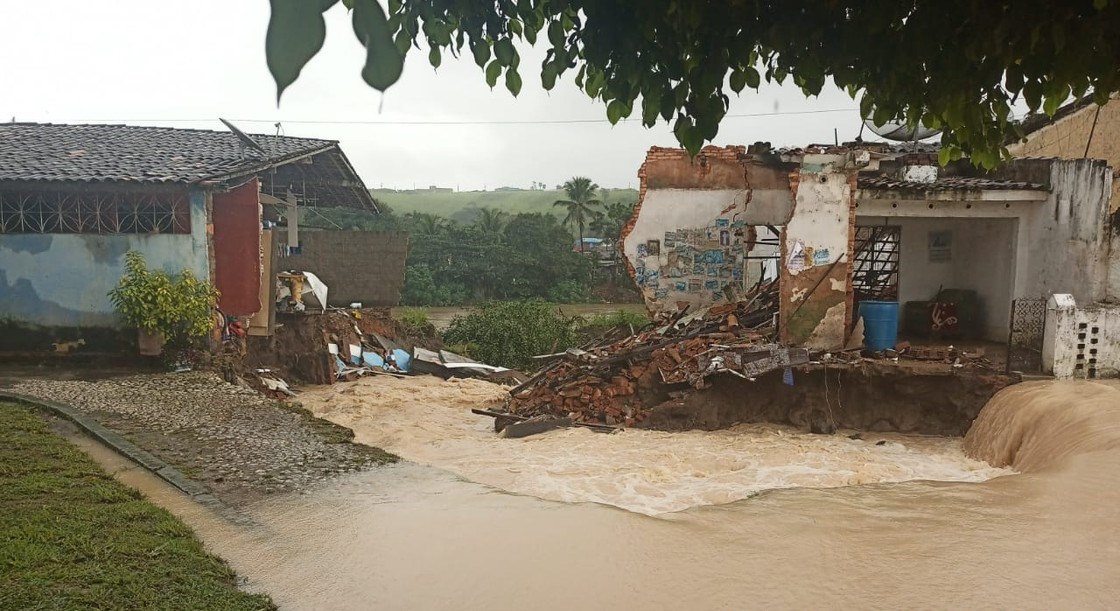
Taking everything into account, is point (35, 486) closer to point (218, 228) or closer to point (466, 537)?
point (466, 537)

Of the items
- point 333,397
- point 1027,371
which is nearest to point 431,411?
point 333,397

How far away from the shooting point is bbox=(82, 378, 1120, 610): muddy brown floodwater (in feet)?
15.9

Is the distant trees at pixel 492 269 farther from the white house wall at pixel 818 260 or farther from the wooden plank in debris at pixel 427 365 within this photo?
the white house wall at pixel 818 260

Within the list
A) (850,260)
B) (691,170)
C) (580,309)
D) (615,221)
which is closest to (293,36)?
(850,260)

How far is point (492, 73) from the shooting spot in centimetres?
302

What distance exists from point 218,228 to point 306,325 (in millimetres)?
3653

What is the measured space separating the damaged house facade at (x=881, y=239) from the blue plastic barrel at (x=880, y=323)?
0.79 feet

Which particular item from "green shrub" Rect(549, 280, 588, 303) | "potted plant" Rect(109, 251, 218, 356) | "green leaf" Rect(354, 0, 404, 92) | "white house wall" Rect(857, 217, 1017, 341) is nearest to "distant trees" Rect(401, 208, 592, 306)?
"green shrub" Rect(549, 280, 588, 303)

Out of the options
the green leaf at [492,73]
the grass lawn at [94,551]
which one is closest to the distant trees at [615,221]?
the grass lawn at [94,551]

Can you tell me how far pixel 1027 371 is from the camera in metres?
10.3

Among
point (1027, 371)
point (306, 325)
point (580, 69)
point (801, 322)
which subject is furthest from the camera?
point (306, 325)

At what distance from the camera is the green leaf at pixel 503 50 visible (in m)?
2.87

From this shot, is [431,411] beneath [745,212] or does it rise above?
beneath

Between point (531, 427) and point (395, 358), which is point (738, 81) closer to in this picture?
point (531, 427)
